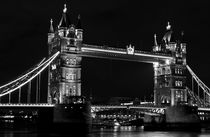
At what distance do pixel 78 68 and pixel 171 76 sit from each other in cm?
1673

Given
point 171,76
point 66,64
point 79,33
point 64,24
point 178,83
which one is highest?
point 64,24

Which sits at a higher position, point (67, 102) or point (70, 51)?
point (70, 51)

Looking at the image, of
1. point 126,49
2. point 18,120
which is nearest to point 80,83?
point 126,49

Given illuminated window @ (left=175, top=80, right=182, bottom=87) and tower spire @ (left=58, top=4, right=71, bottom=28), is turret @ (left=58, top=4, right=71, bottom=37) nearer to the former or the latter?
tower spire @ (left=58, top=4, right=71, bottom=28)

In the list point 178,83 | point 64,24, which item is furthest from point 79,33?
point 178,83

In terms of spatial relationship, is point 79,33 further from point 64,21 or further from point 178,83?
point 178,83

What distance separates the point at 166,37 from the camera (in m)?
81.0

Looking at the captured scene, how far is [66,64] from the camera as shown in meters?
66.6

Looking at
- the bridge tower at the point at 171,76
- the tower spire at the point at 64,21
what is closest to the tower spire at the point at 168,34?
the bridge tower at the point at 171,76

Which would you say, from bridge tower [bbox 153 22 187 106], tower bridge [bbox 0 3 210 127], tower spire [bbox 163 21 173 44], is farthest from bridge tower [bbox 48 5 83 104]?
tower spire [bbox 163 21 173 44]

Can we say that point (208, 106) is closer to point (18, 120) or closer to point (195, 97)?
point (195, 97)

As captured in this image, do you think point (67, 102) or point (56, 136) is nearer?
point (56, 136)

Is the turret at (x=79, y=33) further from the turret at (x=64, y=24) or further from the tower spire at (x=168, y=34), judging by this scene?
the tower spire at (x=168, y=34)

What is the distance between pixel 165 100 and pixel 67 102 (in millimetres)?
20472
